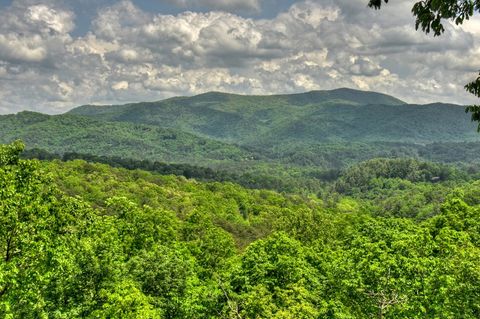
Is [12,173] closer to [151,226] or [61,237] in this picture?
[61,237]

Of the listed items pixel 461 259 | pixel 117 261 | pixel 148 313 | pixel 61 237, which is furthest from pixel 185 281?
pixel 461 259

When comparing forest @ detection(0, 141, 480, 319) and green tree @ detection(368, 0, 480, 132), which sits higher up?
green tree @ detection(368, 0, 480, 132)

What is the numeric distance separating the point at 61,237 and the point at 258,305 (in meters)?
19.4

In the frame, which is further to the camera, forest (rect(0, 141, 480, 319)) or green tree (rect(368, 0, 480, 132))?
forest (rect(0, 141, 480, 319))

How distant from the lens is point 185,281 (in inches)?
1954

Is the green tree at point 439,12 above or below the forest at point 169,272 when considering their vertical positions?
above

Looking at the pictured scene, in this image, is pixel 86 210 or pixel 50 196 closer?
pixel 50 196

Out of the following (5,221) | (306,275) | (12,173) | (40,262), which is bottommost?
(306,275)

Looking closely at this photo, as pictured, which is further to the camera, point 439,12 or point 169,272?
point 169,272

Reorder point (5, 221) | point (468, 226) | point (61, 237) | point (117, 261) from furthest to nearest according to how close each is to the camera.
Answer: point (468, 226), point (117, 261), point (61, 237), point (5, 221)

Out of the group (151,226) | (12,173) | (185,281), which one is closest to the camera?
(12,173)

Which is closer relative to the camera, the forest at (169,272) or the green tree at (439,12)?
the green tree at (439,12)

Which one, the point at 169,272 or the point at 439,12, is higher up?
the point at 439,12

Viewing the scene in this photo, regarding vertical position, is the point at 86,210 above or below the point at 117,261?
above
